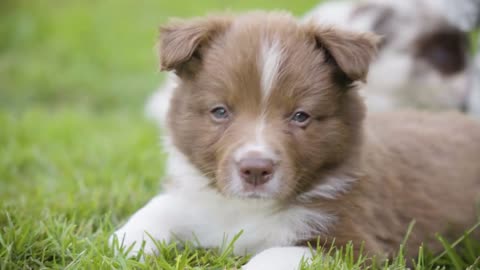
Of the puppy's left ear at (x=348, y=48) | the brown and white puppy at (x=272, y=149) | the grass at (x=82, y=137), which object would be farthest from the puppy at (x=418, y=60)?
the puppy's left ear at (x=348, y=48)

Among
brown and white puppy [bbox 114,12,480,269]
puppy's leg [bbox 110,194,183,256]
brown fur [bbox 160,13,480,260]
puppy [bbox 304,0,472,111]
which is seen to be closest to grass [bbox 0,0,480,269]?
puppy's leg [bbox 110,194,183,256]

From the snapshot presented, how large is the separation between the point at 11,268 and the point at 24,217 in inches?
37.5

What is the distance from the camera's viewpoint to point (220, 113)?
432cm

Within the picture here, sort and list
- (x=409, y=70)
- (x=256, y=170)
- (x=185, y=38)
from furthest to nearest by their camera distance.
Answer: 1. (x=409, y=70)
2. (x=185, y=38)
3. (x=256, y=170)

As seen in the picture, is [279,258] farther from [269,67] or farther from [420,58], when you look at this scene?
[420,58]

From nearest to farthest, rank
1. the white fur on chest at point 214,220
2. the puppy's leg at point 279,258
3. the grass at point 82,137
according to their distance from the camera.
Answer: the puppy's leg at point 279,258 → the grass at point 82,137 → the white fur on chest at point 214,220

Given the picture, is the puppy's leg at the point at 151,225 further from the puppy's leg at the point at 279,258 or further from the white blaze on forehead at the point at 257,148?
the white blaze on forehead at the point at 257,148

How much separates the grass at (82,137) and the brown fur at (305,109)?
34 centimetres

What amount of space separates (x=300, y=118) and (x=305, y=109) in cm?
7

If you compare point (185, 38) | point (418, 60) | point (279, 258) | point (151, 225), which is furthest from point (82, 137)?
point (279, 258)

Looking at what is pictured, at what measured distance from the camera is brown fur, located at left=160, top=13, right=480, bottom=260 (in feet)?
13.7

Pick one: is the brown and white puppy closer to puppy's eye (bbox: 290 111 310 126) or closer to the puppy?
puppy's eye (bbox: 290 111 310 126)

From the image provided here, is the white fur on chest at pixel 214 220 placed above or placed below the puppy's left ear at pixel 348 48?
below

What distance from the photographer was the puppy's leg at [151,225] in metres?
4.22
